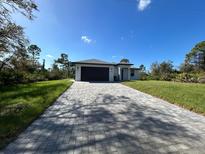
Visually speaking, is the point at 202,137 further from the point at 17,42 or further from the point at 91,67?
the point at 91,67

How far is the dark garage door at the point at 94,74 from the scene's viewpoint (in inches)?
874

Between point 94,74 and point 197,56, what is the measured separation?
3291 centimetres

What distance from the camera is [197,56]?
4116 cm

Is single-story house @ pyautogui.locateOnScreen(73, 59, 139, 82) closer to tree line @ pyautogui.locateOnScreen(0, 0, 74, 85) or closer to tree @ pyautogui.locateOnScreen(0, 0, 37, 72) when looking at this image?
tree line @ pyautogui.locateOnScreen(0, 0, 74, 85)

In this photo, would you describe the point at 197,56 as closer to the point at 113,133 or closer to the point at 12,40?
the point at 12,40

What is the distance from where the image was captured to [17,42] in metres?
11.7

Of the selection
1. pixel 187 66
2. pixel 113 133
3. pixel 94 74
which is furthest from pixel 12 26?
pixel 187 66

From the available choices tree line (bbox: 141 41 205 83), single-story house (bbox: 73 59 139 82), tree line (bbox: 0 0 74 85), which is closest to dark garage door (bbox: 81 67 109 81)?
single-story house (bbox: 73 59 139 82)

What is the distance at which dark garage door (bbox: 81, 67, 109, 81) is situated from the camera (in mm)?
22188

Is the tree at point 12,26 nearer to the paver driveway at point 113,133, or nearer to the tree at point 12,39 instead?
the tree at point 12,39

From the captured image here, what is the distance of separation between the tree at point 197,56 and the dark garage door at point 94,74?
2778cm

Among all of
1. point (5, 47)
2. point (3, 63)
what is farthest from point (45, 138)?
point (3, 63)

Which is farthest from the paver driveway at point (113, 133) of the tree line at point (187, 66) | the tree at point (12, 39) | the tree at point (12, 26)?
the tree line at point (187, 66)

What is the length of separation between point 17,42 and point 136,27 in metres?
14.6
